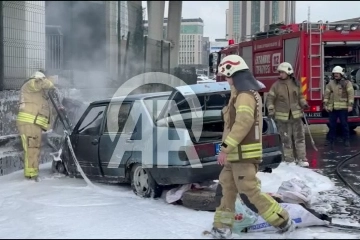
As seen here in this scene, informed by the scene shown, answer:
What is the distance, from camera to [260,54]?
48.2 ft

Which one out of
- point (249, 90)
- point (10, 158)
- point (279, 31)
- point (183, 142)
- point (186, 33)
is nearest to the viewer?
point (249, 90)

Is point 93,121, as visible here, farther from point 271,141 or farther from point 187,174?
point 271,141

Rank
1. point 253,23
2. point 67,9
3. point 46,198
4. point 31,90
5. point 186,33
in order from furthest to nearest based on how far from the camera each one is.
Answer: point 253,23 → point 186,33 → point 67,9 → point 31,90 → point 46,198

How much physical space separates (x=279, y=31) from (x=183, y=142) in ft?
28.3

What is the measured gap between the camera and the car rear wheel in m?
6.43

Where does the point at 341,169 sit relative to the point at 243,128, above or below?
below

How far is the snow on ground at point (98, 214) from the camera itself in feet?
16.4

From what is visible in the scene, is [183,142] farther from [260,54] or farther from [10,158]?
[260,54]

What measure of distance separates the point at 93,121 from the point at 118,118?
2.13 feet

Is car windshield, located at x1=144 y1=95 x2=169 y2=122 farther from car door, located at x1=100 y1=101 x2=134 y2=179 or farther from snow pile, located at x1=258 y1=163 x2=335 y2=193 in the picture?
snow pile, located at x1=258 y1=163 x2=335 y2=193

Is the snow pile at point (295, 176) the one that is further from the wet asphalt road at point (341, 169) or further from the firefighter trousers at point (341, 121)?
the firefighter trousers at point (341, 121)

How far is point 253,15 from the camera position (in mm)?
27703

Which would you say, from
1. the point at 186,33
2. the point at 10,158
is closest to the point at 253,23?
the point at 186,33

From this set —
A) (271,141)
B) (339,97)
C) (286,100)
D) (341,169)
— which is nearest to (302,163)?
(341,169)
